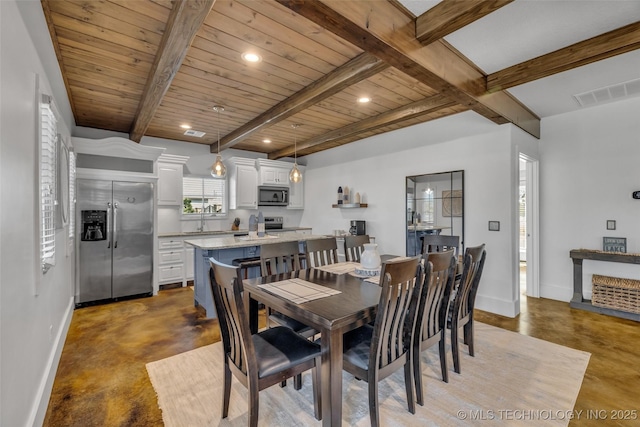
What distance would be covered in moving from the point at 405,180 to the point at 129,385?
4201mm

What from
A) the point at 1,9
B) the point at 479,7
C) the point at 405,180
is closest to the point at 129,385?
the point at 1,9

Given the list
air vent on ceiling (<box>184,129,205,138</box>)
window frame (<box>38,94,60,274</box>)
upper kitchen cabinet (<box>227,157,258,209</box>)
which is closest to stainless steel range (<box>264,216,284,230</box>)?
upper kitchen cabinet (<box>227,157,258,209</box>)

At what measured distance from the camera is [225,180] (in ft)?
20.2

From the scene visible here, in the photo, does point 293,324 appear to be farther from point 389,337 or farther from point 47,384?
point 47,384

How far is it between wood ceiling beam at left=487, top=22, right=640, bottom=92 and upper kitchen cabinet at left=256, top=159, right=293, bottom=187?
14.2 feet

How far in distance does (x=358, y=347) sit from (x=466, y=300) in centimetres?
124

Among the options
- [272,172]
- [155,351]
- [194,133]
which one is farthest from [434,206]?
[194,133]

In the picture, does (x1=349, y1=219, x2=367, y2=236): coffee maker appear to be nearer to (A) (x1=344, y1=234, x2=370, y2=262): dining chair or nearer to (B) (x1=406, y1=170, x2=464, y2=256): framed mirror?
(B) (x1=406, y1=170, x2=464, y2=256): framed mirror

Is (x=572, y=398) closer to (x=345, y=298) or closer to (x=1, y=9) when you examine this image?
(x=345, y=298)

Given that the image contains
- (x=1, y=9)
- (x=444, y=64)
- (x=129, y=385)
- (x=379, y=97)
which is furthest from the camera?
(x=379, y=97)

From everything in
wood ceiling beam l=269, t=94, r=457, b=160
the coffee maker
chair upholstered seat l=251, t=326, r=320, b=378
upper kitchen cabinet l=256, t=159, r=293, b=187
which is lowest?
chair upholstered seat l=251, t=326, r=320, b=378

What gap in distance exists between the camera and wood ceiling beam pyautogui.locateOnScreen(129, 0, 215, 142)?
1780 millimetres

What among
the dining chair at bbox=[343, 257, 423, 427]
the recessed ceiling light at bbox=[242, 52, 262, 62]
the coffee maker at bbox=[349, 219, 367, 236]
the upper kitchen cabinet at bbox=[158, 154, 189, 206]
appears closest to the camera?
the dining chair at bbox=[343, 257, 423, 427]

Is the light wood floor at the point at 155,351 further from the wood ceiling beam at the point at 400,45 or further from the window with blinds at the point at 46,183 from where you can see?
the wood ceiling beam at the point at 400,45
